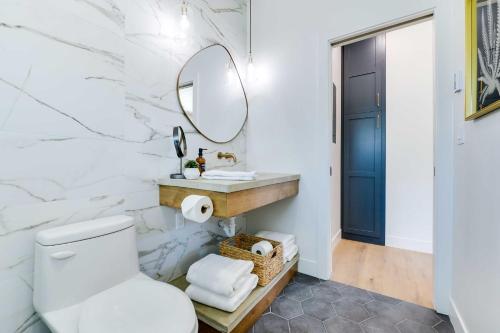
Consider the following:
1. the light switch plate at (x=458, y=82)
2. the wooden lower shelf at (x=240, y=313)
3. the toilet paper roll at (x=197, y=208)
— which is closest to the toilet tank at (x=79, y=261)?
the toilet paper roll at (x=197, y=208)

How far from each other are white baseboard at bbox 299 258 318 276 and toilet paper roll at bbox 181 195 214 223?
1.21 metres

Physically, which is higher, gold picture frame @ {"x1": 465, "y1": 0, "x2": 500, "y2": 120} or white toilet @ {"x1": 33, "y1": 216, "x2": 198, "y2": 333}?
gold picture frame @ {"x1": 465, "y1": 0, "x2": 500, "y2": 120}

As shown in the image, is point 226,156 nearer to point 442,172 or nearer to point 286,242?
point 286,242

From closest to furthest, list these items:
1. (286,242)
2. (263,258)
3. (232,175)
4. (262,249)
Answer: (232,175)
(263,258)
(262,249)
(286,242)

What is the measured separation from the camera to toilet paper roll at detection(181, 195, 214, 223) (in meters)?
1.24

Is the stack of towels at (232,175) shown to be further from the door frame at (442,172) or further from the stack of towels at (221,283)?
the door frame at (442,172)

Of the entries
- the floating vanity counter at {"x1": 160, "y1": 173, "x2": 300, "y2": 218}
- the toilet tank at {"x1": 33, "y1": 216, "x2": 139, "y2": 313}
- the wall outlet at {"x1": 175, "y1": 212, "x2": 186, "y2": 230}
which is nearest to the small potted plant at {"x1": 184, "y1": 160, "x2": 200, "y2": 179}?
the floating vanity counter at {"x1": 160, "y1": 173, "x2": 300, "y2": 218}

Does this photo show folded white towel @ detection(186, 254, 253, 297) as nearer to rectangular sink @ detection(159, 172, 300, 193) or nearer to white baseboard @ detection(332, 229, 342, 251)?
rectangular sink @ detection(159, 172, 300, 193)

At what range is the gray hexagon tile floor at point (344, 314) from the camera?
1408 millimetres

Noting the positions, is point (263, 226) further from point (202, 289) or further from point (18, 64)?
point (18, 64)

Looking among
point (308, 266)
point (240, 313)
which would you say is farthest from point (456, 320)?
point (240, 313)

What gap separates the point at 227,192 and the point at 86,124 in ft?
2.79

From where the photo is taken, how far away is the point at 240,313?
4.27 ft

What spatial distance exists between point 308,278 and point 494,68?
1808 millimetres
